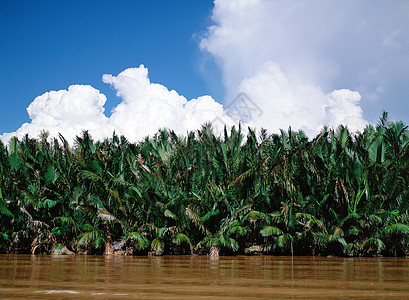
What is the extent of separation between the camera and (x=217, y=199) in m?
14.7

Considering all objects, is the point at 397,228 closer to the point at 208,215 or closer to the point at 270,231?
the point at 270,231

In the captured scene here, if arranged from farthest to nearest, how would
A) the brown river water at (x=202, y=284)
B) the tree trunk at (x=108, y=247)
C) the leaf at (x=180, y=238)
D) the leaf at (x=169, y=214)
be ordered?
the tree trunk at (x=108, y=247) < the leaf at (x=169, y=214) < the leaf at (x=180, y=238) < the brown river water at (x=202, y=284)

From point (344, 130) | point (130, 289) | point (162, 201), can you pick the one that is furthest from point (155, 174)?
point (130, 289)

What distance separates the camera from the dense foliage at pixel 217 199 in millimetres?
13984

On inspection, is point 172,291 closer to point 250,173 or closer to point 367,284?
point 367,284

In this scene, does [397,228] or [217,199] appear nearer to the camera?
[397,228]

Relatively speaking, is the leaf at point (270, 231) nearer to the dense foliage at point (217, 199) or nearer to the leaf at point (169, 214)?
the dense foliage at point (217, 199)

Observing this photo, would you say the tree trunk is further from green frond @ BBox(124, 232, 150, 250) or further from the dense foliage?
green frond @ BBox(124, 232, 150, 250)

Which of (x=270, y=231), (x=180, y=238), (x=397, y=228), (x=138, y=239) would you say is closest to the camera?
(x=397, y=228)

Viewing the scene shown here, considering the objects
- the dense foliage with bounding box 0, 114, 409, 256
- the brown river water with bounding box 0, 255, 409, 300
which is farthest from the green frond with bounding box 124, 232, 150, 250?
the brown river water with bounding box 0, 255, 409, 300

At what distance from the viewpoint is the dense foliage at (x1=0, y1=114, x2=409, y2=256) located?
13984mm

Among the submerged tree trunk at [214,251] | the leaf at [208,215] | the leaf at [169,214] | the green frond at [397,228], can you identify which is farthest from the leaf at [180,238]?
the green frond at [397,228]

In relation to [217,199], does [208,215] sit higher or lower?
lower

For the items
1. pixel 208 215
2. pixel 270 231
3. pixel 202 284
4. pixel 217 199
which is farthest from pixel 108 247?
pixel 202 284
